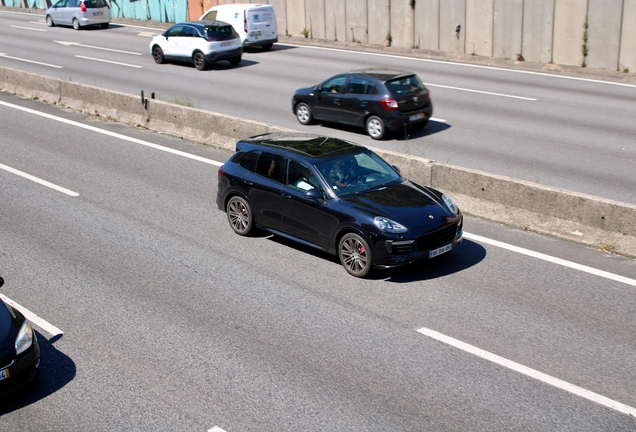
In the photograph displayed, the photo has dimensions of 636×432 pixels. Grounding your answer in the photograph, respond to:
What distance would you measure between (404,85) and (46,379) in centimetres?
1211

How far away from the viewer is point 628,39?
2347cm

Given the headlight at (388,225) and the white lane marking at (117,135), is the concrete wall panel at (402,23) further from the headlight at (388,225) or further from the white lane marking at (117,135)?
the headlight at (388,225)

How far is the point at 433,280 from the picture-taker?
9.54 metres

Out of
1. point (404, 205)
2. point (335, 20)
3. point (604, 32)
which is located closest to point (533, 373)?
point (404, 205)

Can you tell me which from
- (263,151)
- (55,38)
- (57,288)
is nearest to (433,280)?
(263,151)

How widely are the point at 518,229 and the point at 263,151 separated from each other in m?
4.20

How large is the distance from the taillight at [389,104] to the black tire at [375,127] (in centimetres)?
38

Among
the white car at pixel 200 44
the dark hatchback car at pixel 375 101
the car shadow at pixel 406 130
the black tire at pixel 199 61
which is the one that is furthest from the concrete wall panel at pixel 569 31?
the black tire at pixel 199 61

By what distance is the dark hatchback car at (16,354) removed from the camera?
266 inches

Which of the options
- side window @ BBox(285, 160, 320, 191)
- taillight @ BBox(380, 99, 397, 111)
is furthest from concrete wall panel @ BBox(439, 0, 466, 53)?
side window @ BBox(285, 160, 320, 191)

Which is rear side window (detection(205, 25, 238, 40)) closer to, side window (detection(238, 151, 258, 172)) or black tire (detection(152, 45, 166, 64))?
black tire (detection(152, 45, 166, 64))

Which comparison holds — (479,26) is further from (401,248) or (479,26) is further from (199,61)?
(401,248)

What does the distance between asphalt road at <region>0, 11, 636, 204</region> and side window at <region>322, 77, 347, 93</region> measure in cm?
103

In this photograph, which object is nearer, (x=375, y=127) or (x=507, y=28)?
(x=375, y=127)
